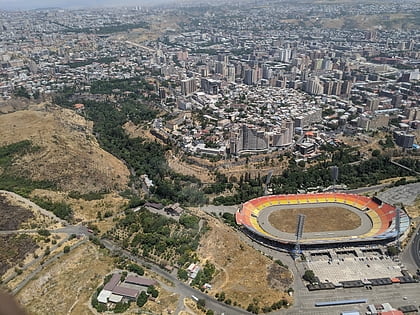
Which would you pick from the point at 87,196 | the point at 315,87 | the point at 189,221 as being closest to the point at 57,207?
the point at 87,196

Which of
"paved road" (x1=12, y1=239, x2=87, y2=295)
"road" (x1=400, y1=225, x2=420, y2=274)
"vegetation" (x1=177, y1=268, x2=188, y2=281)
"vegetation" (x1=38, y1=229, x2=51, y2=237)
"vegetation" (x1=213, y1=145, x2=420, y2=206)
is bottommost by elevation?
"vegetation" (x1=213, y1=145, x2=420, y2=206)

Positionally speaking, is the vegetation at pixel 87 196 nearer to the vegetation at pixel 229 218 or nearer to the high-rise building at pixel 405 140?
the vegetation at pixel 229 218

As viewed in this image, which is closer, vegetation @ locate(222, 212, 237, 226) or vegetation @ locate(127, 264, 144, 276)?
vegetation @ locate(127, 264, 144, 276)

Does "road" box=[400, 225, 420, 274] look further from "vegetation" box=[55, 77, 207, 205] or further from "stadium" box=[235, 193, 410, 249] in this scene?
"vegetation" box=[55, 77, 207, 205]

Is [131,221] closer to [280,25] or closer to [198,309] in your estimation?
[198,309]

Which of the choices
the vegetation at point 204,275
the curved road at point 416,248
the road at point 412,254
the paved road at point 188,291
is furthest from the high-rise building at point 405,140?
the paved road at point 188,291

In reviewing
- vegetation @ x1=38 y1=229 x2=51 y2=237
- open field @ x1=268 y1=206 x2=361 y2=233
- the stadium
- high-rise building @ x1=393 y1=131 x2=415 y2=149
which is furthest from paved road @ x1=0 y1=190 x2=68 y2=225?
high-rise building @ x1=393 y1=131 x2=415 y2=149
